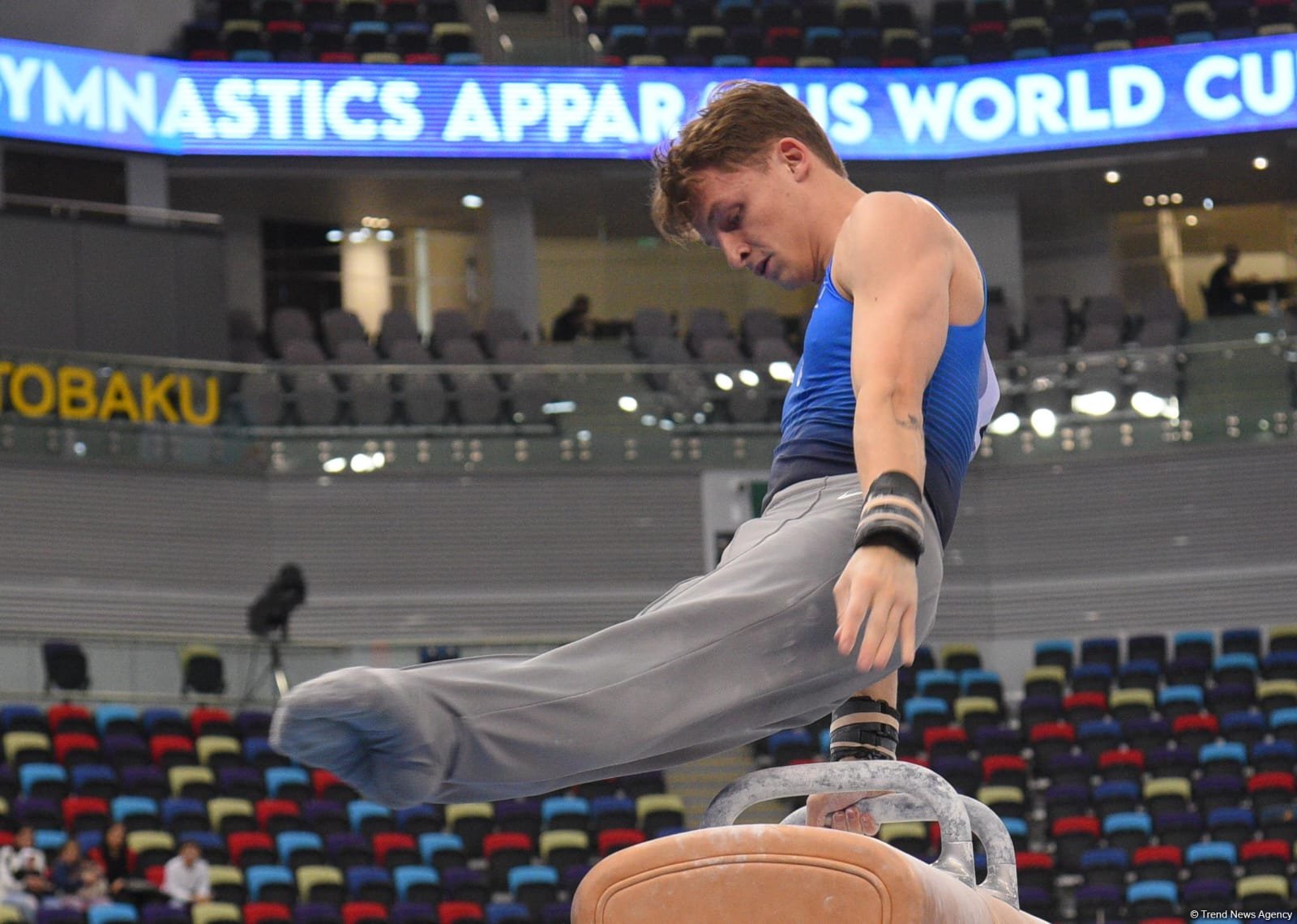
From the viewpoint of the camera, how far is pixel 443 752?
2.15 metres

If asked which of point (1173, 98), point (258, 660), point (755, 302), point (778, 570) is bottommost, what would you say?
point (258, 660)

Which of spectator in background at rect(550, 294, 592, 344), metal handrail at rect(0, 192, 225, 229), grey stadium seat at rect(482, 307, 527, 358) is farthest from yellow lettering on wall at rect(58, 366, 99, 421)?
spectator in background at rect(550, 294, 592, 344)

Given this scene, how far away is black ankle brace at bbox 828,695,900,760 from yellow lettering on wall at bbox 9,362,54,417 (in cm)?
1466

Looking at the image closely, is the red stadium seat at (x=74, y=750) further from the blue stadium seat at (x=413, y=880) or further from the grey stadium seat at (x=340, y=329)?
the grey stadium seat at (x=340, y=329)

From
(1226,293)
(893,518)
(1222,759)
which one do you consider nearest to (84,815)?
(1222,759)

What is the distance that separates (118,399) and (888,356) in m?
15.3

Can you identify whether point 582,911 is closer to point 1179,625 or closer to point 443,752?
point 443,752

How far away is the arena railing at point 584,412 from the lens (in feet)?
57.3

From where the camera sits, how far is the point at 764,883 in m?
1.78

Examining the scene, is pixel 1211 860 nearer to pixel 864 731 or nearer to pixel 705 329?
pixel 705 329

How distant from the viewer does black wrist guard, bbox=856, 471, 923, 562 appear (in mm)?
2254

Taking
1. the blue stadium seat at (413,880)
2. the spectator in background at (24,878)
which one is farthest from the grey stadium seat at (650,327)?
the spectator in background at (24,878)

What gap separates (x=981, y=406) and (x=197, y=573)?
15345 mm

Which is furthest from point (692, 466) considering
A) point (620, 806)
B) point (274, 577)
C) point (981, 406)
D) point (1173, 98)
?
point (981, 406)
